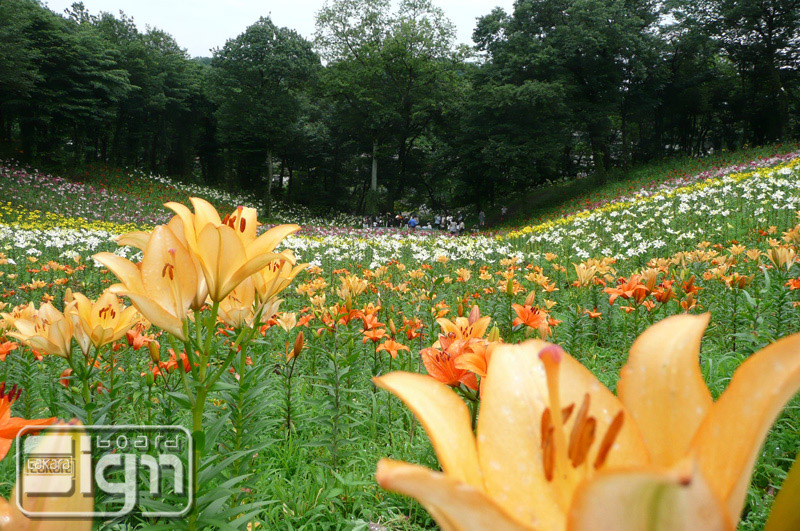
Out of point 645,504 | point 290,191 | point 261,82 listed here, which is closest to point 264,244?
point 645,504

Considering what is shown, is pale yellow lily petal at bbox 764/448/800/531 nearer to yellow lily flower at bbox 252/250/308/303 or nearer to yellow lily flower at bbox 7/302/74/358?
yellow lily flower at bbox 252/250/308/303

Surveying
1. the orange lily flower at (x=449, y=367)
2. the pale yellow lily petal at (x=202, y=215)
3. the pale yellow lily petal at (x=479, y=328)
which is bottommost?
the orange lily flower at (x=449, y=367)

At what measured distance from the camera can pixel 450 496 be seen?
25 centimetres

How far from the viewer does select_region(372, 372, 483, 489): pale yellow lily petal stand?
34 centimetres

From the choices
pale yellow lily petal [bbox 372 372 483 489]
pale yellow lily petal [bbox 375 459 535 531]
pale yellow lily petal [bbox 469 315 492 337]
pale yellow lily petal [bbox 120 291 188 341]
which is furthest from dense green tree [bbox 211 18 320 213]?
pale yellow lily petal [bbox 375 459 535 531]

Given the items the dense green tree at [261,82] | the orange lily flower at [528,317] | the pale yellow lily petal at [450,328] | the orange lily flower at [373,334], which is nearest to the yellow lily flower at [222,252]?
the pale yellow lily petal at [450,328]

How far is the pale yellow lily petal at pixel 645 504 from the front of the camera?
23 cm

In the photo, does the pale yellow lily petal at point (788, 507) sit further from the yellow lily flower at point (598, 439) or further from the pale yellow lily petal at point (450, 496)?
the pale yellow lily petal at point (450, 496)

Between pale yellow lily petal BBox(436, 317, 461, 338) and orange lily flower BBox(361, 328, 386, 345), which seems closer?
pale yellow lily petal BBox(436, 317, 461, 338)

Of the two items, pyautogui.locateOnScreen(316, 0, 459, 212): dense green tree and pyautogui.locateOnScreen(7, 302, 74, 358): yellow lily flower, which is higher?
pyautogui.locateOnScreen(316, 0, 459, 212): dense green tree

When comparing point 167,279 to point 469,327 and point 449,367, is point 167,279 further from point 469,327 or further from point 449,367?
point 469,327

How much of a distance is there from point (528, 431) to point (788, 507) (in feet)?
0.65

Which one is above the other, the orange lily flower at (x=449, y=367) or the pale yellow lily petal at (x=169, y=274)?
the pale yellow lily petal at (x=169, y=274)

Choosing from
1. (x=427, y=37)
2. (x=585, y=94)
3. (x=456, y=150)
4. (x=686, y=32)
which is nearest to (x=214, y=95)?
(x=427, y=37)
